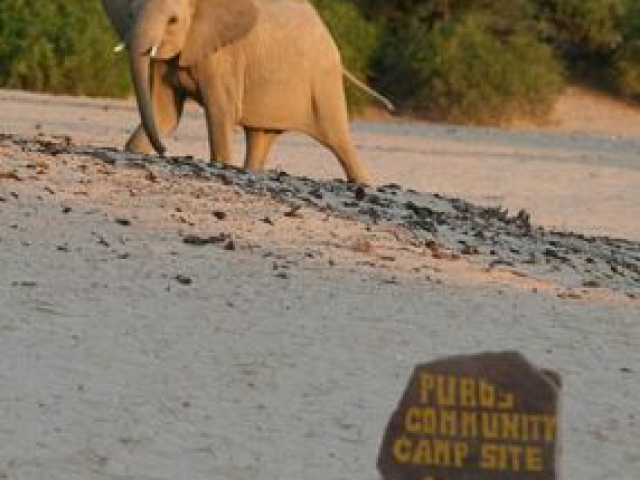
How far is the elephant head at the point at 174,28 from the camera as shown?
1595cm

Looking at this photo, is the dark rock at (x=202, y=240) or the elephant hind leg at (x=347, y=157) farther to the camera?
the elephant hind leg at (x=347, y=157)

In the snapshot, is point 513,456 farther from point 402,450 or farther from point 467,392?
point 402,450

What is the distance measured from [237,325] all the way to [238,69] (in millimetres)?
7845

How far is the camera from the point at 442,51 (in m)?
39.8

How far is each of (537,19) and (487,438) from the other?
38.6 meters

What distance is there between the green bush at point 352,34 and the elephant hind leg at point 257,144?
20.6 m

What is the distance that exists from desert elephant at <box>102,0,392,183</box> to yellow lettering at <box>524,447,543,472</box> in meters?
8.92

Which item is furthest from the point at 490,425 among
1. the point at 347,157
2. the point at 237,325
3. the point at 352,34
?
the point at 352,34

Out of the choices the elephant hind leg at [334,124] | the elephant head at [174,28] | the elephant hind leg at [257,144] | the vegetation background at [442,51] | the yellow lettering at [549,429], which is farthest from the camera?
the vegetation background at [442,51]

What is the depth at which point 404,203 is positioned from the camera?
14305 millimetres

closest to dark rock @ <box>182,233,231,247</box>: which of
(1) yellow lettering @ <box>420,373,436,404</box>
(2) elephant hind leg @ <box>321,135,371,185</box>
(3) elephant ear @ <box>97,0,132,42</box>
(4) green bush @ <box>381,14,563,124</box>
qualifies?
(1) yellow lettering @ <box>420,373,436,404</box>

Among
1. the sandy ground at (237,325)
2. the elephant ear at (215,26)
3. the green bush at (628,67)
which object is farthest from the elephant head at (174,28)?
the green bush at (628,67)

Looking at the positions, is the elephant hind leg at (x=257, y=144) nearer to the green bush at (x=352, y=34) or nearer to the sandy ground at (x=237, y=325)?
the sandy ground at (x=237, y=325)

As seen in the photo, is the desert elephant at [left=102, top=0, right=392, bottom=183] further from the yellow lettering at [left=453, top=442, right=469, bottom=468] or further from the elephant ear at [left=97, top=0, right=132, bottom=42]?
the yellow lettering at [left=453, top=442, right=469, bottom=468]
